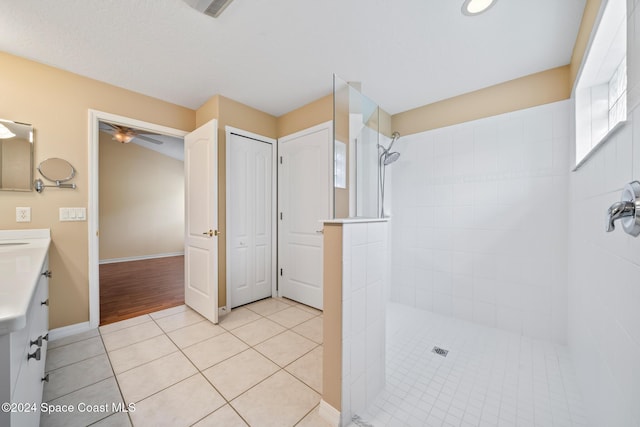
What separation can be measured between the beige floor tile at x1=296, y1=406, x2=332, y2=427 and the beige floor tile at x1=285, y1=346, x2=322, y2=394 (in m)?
0.18

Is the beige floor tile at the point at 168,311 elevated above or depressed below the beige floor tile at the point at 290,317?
above

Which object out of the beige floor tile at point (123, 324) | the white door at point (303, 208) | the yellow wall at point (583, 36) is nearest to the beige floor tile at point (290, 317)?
the white door at point (303, 208)

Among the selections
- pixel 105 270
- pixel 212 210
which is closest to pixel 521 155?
pixel 212 210

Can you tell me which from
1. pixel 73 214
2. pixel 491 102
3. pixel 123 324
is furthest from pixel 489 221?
pixel 73 214

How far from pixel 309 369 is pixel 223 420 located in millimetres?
602

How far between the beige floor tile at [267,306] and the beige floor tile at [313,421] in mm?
1394

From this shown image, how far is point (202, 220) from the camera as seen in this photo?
99.5 inches

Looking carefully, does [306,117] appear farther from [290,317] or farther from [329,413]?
[329,413]

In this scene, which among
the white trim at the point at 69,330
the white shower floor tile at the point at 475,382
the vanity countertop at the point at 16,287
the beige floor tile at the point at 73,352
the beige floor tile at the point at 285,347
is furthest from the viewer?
the white trim at the point at 69,330

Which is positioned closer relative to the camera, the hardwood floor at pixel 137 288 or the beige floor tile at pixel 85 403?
the beige floor tile at pixel 85 403

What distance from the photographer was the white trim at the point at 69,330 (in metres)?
2.04

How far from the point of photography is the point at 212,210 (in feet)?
7.80

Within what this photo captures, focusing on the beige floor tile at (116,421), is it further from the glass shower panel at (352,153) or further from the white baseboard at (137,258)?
the white baseboard at (137,258)

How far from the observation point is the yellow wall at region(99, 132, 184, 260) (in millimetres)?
5031
